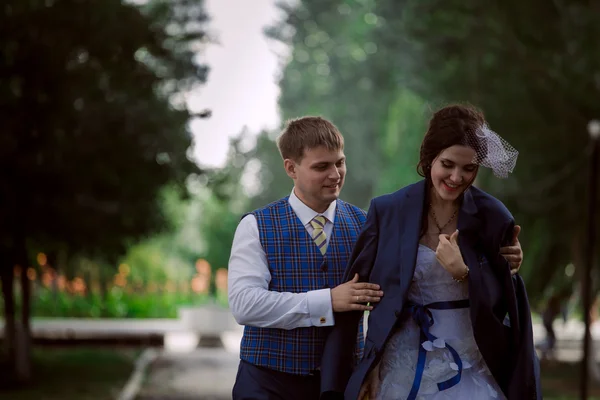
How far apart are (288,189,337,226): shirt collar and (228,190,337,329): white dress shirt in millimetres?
270

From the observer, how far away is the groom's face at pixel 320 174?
4.23 m

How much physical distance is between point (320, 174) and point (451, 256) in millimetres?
764

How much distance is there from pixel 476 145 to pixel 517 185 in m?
18.4

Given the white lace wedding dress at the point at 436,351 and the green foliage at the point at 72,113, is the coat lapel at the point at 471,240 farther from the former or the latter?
the green foliage at the point at 72,113

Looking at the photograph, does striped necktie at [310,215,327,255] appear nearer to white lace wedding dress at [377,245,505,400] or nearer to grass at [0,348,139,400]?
white lace wedding dress at [377,245,505,400]

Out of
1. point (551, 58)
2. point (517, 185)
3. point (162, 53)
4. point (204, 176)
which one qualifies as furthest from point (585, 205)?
point (162, 53)

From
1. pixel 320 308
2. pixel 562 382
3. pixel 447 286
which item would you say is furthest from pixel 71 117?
pixel 447 286

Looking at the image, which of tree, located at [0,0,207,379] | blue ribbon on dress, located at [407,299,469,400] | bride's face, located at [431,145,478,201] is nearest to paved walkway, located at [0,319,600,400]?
tree, located at [0,0,207,379]

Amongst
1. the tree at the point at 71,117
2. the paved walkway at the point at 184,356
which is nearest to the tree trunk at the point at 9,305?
the tree at the point at 71,117

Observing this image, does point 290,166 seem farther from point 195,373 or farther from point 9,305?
point 195,373

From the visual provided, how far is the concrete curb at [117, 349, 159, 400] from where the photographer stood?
56.2ft

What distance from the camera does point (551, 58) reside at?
19.2 meters

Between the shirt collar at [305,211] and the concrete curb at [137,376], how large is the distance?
509 inches

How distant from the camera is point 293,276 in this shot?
426 cm
